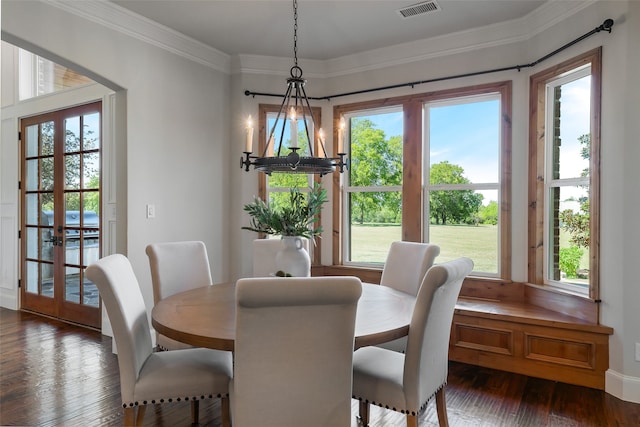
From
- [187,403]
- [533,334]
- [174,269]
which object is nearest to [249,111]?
[174,269]

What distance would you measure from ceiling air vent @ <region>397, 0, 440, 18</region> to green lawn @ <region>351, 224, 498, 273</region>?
1.87 meters

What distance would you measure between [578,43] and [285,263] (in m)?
2.65

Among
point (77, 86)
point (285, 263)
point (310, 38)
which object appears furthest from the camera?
point (77, 86)

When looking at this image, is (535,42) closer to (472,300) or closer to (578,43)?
(578,43)

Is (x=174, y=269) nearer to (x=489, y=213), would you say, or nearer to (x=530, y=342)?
(x=530, y=342)

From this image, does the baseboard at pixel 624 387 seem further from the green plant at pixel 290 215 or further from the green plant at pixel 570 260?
the green plant at pixel 290 215

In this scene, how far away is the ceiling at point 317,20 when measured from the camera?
3.18 meters

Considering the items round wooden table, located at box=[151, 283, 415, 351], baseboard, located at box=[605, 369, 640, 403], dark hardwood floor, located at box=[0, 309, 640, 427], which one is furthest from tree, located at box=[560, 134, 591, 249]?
round wooden table, located at box=[151, 283, 415, 351]

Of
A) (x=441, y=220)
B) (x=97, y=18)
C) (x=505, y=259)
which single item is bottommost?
(x=505, y=259)

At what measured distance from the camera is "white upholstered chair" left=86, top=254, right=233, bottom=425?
5.82 feet

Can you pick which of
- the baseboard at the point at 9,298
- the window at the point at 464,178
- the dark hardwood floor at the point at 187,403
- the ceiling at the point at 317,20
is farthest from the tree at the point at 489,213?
the baseboard at the point at 9,298

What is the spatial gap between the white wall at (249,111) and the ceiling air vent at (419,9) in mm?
583

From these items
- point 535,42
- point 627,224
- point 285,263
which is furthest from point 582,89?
point 285,263

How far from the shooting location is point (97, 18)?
3123mm
